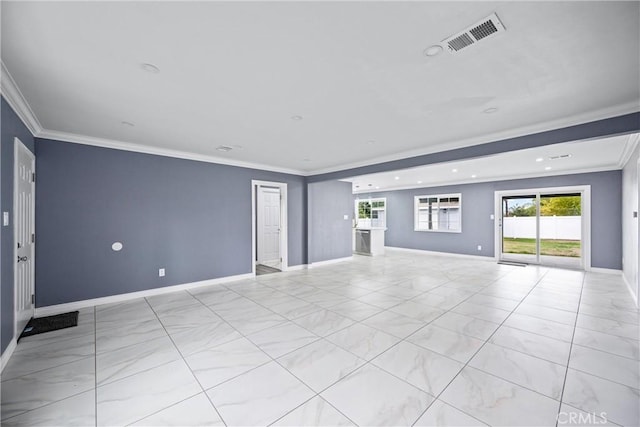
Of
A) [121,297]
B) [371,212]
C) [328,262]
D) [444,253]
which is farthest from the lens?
[371,212]

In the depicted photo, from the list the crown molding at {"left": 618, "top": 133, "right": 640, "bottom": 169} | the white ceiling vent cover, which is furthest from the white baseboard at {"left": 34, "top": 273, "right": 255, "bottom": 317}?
the crown molding at {"left": 618, "top": 133, "right": 640, "bottom": 169}

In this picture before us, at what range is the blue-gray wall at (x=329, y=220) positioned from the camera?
7.14m

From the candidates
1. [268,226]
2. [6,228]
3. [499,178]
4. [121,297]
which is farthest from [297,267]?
[499,178]

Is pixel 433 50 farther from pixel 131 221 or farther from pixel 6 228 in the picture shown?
pixel 131 221

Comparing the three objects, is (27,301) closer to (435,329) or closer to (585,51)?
(435,329)

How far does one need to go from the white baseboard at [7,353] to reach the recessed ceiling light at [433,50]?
14.4 feet

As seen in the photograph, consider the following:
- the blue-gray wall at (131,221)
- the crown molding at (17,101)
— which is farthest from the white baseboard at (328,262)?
the crown molding at (17,101)

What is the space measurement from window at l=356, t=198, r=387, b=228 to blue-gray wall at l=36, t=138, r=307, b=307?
20.3 ft

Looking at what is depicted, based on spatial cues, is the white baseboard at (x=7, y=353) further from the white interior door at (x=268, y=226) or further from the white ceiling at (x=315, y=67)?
the white interior door at (x=268, y=226)

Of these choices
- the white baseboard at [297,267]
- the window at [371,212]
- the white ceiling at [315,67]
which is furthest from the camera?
the window at [371,212]

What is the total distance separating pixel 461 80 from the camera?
235cm

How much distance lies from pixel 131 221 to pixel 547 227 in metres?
9.81

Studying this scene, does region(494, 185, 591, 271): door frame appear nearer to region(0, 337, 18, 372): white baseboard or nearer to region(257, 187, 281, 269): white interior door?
region(257, 187, 281, 269): white interior door

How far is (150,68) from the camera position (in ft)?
7.07
